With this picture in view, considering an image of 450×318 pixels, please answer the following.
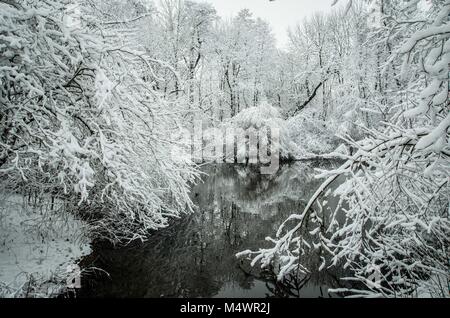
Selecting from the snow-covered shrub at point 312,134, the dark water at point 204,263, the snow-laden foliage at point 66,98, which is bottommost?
the dark water at point 204,263

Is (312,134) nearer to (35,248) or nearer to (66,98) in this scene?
(66,98)

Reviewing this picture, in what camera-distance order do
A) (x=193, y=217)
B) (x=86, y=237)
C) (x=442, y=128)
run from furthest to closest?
(x=193, y=217)
(x=86, y=237)
(x=442, y=128)

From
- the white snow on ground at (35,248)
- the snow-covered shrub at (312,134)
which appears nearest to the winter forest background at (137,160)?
the white snow on ground at (35,248)

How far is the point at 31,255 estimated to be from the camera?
489cm

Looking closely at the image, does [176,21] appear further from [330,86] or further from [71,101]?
[71,101]

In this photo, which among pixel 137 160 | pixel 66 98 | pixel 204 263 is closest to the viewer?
pixel 66 98

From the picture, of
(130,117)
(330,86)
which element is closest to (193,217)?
(130,117)

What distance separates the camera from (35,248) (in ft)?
16.8

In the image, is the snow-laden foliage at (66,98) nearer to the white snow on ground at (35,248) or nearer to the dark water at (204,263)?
the white snow on ground at (35,248)

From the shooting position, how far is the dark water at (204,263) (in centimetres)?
480

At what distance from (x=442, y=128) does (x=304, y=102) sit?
1166 inches

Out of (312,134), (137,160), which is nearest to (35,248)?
(137,160)

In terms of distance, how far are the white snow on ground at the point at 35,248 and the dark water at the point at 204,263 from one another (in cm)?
44

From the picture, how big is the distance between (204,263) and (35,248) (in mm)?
3152
